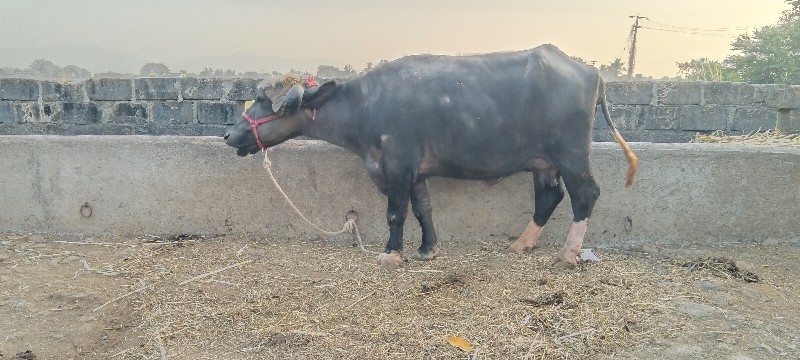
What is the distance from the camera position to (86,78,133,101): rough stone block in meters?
8.64

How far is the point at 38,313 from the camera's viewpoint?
4.01 metres

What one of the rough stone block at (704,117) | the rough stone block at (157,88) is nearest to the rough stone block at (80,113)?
the rough stone block at (157,88)

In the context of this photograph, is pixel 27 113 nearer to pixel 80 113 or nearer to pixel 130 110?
pixel 80 113

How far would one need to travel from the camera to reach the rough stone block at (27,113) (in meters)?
8.89

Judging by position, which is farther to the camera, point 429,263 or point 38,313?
point 429,263

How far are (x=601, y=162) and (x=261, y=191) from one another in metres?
2.82

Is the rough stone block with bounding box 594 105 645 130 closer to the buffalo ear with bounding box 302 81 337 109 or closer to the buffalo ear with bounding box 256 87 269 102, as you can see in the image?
the buffalo ear with bounding box 302 81 337 109

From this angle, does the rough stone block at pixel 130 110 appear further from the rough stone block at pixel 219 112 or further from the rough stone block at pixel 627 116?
the rough stone block at pixel 627 116

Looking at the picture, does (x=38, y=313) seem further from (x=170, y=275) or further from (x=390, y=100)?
(x=390, y=100)

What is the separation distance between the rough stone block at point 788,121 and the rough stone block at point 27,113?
10062mm

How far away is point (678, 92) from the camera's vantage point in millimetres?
8781

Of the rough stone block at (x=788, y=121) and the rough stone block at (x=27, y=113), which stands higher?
the rough stone block at (x=788, y=121)

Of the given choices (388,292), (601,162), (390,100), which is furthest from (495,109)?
(388,292)

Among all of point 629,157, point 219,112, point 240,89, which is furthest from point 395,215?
point 219,112
